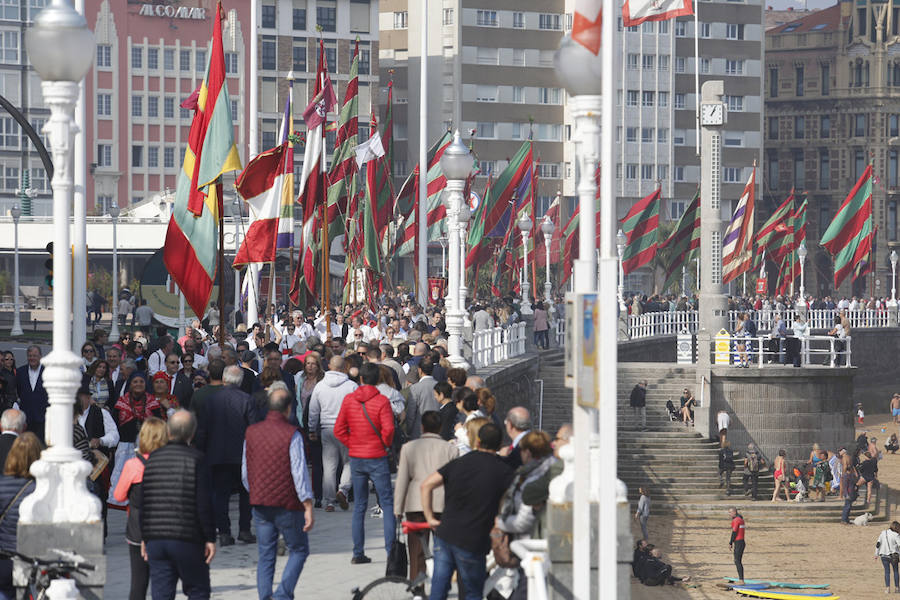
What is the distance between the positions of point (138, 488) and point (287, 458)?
4.04 feet

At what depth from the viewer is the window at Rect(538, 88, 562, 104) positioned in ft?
316

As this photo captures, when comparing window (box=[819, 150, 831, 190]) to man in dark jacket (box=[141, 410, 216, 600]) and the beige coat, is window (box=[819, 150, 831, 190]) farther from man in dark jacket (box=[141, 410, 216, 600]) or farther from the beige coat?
man in dark jacket (box=[141, 410, 216, 600])

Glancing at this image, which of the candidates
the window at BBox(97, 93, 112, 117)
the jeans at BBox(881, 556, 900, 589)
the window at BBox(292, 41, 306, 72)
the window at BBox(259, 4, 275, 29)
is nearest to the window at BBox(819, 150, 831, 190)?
the window at BBox(292, 41, 306, 72)

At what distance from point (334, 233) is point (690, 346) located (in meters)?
18.6

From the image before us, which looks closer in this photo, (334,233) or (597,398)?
(597,398)

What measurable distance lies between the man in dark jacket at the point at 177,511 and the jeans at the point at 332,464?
5.35 m

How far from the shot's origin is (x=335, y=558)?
13.5 meters

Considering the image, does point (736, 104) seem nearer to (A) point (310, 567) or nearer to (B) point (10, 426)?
(A) point (310, 567)

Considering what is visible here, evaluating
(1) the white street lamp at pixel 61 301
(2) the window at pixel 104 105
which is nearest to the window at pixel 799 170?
(2) the window at pixel 104 105

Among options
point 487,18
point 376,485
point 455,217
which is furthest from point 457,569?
point 487,18

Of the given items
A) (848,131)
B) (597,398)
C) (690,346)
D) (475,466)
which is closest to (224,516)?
(475,466)

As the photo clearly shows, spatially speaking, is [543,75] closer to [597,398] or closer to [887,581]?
[887,581]

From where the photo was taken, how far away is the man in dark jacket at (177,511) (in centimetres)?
973

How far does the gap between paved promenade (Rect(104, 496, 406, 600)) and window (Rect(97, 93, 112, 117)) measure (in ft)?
252
